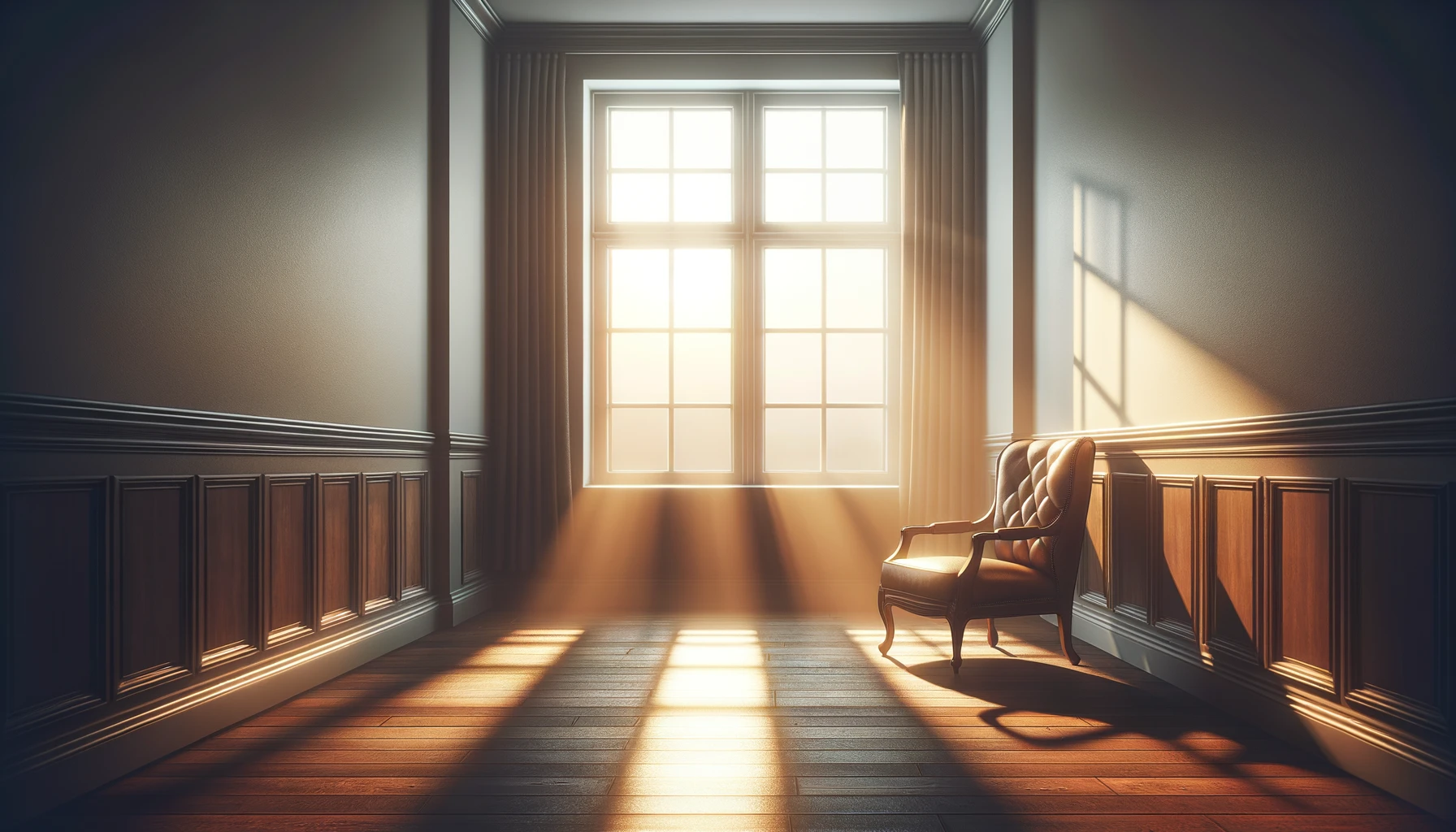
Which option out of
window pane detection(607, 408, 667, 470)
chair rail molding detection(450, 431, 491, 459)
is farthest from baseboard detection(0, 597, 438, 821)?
window pane detection(607, 408, 667, 470)

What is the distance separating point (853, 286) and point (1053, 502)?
7.47 feet

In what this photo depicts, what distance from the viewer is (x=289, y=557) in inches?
121

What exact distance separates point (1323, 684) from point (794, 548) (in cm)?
302

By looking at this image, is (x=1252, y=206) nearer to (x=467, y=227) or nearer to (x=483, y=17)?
(x=467, y=227)

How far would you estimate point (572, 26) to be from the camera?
514 centimetres

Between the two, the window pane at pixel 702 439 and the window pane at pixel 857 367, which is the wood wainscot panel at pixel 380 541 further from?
the window pane at pixel 857 367

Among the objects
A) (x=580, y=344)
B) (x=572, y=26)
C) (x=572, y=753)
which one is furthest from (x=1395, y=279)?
(x=572, y=26)

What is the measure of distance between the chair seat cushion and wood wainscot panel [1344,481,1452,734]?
125 centimetres

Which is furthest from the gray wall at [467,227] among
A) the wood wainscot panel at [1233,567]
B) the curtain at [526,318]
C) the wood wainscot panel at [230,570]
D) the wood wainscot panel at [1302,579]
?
the wood wainscot panel at [1302,579]

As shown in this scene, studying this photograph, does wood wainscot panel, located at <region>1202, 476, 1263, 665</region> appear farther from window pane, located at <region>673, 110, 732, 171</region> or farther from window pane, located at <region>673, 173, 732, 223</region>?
window pane, located at <region>673, 110, 732, 171</region>

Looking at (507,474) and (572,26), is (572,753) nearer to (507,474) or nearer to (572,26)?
(507,474)

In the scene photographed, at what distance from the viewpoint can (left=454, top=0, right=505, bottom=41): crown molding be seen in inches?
186

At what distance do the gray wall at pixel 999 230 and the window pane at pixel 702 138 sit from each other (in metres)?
1.57

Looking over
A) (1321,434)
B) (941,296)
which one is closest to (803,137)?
(941,296)
